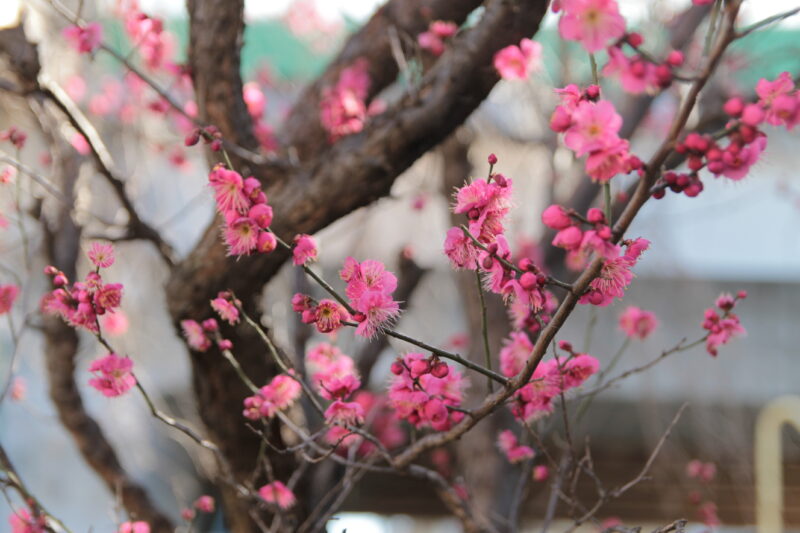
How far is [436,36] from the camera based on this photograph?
6.71 feet

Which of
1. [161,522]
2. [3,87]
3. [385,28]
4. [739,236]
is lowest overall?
[161,522]

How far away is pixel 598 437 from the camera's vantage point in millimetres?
5359

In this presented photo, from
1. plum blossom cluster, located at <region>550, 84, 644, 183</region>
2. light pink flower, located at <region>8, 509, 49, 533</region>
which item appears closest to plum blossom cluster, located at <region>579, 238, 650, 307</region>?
plum blossom cluster, located at <region>550, 84, 644, 183</region>

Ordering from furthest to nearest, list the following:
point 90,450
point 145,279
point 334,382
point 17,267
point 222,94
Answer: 1. point 145,279
2. point 17,267
3. point 90,450
4. point 222,94
5. point 334,382

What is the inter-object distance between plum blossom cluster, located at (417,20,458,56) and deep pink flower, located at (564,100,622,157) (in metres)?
1.16

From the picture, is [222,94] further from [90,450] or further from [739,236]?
[739,236]

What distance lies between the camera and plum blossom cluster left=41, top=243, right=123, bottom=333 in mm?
1320

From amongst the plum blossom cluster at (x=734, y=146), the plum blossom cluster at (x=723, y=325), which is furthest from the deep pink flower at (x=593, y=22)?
the plum blossom cluster at (x=723, y=325)

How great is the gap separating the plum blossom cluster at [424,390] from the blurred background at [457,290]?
2.38 m

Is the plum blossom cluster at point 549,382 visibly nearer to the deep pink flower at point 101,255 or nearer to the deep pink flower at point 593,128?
the deep pink flower at point 593,128

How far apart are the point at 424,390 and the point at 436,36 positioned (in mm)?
1058

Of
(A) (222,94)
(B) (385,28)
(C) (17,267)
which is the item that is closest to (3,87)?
(A) (222,94)

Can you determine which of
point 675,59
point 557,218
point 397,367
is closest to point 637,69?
point 675,59

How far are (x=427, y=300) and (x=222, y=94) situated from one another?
299 cm
